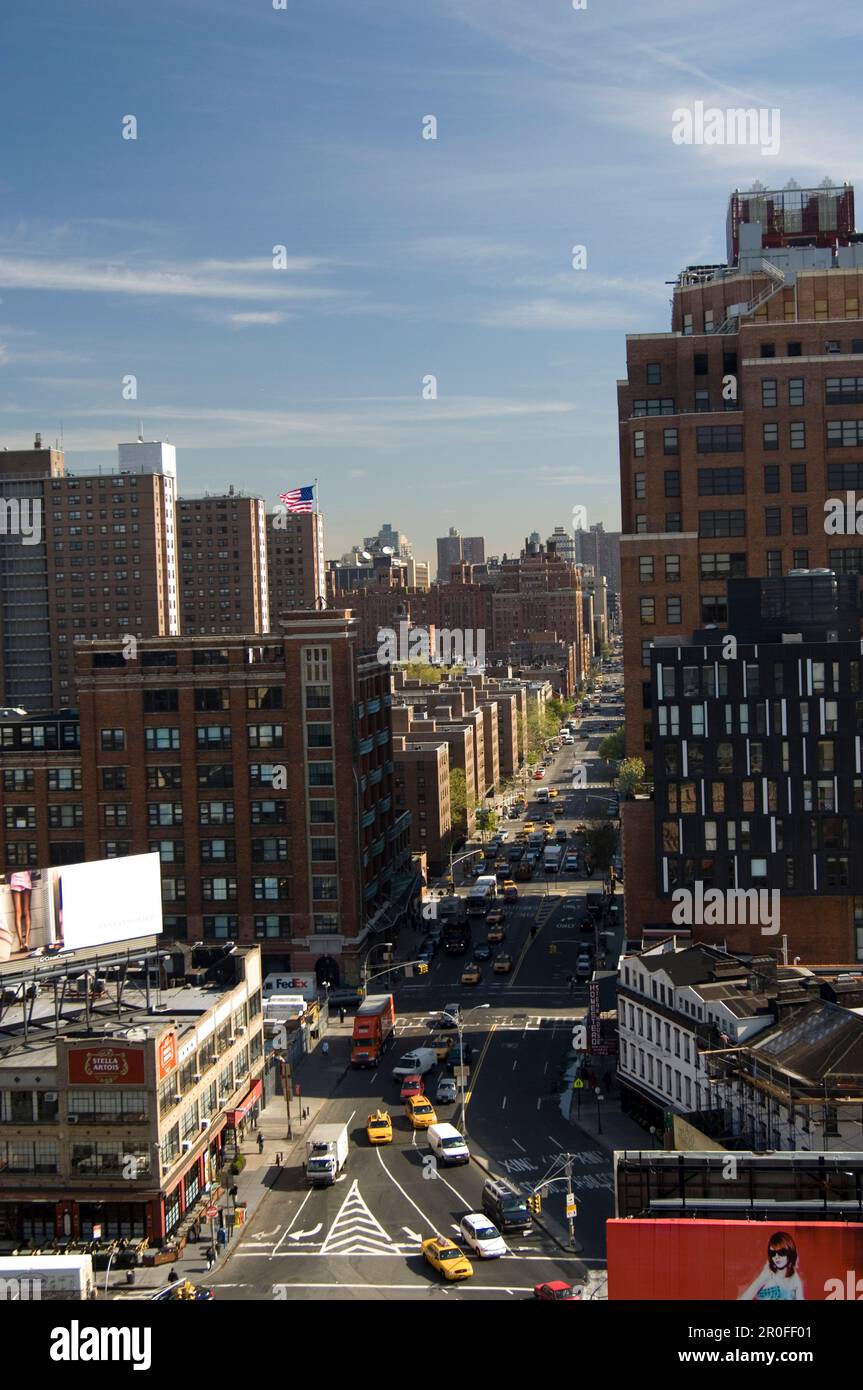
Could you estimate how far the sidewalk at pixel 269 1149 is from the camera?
40.6 m

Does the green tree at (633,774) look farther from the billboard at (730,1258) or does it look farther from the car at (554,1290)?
the billboard at (730,1258)

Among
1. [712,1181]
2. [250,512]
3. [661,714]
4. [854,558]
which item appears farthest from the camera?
[250,512]

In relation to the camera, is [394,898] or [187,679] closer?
[187,679]

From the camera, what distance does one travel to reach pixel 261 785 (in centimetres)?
7825

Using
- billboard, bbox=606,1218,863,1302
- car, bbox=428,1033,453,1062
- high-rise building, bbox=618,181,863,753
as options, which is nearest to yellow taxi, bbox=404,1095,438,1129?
car, bbox=428,1033,453,1062

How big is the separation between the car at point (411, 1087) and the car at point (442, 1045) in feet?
13.5

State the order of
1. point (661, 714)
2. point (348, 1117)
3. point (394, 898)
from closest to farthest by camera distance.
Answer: point (348, 1117)
point (661, 714)
point (394, 898)

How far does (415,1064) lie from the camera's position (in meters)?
60.6

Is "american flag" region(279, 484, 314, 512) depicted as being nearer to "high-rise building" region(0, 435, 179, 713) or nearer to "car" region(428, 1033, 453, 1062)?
"car" region(428, 1033, 453, 1062)

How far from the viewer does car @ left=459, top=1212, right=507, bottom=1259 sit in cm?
3994

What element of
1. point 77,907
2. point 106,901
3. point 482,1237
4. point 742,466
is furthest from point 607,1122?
point 742,466

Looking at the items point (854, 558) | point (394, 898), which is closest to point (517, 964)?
point (394, 898)
